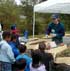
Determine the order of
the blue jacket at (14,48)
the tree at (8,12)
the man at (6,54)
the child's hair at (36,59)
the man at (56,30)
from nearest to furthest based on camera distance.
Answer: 1. the child's hair at (36,59)
2. the man at (6,54)
3. the blue jacket at (14,48)
4. the man at (56,30)
5. the tree at (8,12)

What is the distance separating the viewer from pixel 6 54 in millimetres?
9492

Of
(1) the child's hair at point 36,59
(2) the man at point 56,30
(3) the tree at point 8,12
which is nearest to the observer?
(1) the child's hair at point 36,59

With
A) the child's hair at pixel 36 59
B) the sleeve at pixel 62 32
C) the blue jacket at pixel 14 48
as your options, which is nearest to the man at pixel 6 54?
the blue jacket at pixel 14 48

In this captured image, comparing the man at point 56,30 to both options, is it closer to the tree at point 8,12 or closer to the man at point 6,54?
the man at point 6,54

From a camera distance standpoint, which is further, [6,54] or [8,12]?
[8,12]

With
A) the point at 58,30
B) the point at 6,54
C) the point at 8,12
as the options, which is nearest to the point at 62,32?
the point at 58,30

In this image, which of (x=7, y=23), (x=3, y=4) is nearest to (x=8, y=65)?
(x=7, y=23)

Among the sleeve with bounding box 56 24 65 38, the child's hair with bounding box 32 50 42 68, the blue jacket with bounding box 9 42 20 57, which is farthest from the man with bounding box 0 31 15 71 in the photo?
the sleeve with bounding box 56 24 65 38

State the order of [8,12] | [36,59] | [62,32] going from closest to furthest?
[36,59], [62,32], [8,12]

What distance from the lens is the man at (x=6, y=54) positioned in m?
9.40

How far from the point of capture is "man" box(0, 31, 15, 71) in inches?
370

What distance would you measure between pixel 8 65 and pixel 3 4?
21.7 m

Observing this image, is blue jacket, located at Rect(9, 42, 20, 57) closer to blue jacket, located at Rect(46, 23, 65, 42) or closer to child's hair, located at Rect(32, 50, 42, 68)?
child's hair, located at Rect(32, 50, 42, 68)

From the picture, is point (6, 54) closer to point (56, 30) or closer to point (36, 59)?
point (36, 59)
